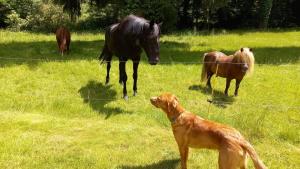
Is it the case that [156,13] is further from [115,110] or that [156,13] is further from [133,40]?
[115,110]

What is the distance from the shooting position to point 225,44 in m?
22.9

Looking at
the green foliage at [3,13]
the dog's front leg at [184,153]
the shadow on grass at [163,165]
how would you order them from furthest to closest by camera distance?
the green foliage at [3,13] → the shadow on grass at [163,165] → the dog's front leg at [184,153]

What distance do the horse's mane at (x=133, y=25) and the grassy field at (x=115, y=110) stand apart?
200 centimetres

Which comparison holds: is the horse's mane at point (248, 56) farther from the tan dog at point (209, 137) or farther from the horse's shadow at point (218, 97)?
the tan dog at point (209, 137)

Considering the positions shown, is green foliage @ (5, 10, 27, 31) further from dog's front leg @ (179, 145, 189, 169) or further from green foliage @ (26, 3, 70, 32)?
dog's front leg @ (179, 145, 189, 169)

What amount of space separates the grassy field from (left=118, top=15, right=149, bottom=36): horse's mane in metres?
2.00

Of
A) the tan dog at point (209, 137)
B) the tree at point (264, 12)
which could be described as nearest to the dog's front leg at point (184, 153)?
the tan dog at point (209, 137)

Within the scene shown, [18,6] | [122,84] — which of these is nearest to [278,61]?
[122,84]

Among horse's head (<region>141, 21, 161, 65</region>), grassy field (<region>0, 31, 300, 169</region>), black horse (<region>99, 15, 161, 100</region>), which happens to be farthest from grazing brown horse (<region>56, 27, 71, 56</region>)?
horse's head (<region>141, 21, 161, 65</region>)

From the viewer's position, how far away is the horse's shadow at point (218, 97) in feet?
41.7

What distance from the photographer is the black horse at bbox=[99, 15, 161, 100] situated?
11.5 meters

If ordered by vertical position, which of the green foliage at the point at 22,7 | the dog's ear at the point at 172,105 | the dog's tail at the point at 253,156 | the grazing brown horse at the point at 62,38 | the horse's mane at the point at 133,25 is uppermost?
the horse's mane at the point at 133,25

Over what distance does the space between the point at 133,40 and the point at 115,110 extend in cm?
200

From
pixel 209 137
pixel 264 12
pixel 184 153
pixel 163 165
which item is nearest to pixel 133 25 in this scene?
pixel 163 165
